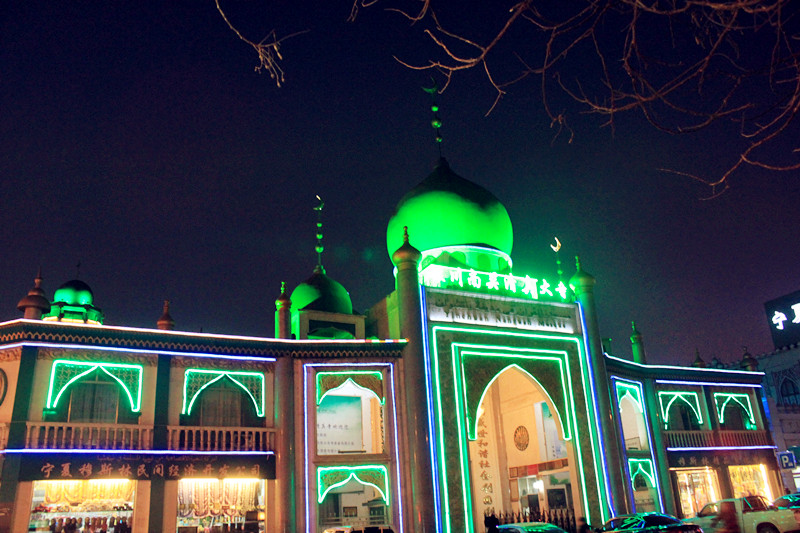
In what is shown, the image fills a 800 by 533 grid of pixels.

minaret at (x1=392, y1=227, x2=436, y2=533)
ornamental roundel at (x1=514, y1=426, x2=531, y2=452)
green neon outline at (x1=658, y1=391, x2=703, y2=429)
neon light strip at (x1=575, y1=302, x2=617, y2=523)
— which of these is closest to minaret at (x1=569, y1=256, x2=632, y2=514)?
neon light strip at (x1=575, y1=302, x2=617, y2=523)

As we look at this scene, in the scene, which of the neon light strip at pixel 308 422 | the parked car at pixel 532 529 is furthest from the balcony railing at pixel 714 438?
the parked car at pixel 532 529

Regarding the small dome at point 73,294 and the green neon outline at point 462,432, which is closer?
the green neon outline at point 462,432

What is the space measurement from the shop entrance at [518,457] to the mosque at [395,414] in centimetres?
9

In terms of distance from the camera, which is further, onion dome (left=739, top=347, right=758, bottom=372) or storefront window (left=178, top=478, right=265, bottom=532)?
onion dome (left=739, top=347, right=758, bottom=372)

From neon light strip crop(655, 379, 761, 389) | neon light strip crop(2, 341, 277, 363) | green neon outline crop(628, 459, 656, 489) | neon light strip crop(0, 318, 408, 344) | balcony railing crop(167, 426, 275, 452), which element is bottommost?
green neon outline crop(628, 459, 656, 489)

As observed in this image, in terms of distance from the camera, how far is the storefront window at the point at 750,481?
28.5 meters

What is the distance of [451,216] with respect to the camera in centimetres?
2702

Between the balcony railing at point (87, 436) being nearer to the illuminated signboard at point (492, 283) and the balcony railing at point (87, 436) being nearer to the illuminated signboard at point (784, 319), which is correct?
the illuminated signboard at point (492, 283)

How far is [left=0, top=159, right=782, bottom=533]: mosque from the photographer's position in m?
18.6

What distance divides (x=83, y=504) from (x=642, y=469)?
62.4ft

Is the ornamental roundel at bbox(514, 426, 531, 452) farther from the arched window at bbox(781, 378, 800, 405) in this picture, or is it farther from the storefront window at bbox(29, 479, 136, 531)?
the arched window at bbox(781, 378, 800, 405)

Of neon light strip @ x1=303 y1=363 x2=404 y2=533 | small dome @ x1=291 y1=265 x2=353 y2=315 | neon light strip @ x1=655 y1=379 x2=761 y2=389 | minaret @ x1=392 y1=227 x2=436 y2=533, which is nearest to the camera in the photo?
neon light strip @ x1=303 y1=363 x2=404 y2=533

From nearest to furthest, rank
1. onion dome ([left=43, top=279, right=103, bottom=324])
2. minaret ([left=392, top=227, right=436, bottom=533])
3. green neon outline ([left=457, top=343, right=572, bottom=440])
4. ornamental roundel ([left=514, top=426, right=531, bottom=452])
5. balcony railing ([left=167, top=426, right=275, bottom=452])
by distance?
1. balcony railing ([left=167, top=426, right=275, bottom=452])
2. minaret ([left=392, top=227, right=436, bottom=533])
3. green neon outline ([left=457, top=343, right=572, bottom=440])
4. ornamental roundel ([left=514, top=426, right=531, bottom=452])
5. onion dome ([left=43, top=279, right=103, bottom=324])

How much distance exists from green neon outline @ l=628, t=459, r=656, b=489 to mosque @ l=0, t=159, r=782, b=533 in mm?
97
